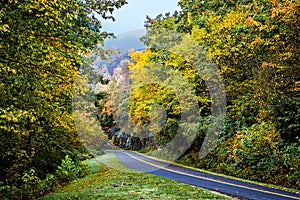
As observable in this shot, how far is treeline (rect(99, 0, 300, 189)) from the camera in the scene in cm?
1361

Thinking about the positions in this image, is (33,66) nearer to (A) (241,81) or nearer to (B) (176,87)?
(A) (241,81)

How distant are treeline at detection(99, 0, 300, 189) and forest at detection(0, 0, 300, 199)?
2.6 inches

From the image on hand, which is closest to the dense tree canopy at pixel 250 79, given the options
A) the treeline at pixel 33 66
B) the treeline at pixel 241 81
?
the treeline at pixel 241 81

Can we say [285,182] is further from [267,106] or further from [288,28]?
[288,28]

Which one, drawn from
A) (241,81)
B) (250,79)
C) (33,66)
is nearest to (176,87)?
(241,81)

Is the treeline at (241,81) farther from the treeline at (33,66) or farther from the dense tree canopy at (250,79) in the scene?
the treeline at (33,66)

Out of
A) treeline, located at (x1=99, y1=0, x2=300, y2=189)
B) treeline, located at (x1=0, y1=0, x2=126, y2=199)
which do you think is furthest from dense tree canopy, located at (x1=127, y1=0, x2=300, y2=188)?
treeline, located at (x1=0, y1=0, x2=126, y2=199)

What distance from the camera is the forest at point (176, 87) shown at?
649cm

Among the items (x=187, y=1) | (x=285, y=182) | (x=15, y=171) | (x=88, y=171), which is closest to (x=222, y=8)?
(x=187, y=1)

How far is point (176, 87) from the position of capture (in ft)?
74.3

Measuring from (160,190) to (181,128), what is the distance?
14705 millimetres

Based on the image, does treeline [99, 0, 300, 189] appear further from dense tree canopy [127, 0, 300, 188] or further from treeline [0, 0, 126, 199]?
treeline [0, 0, 126, 199]

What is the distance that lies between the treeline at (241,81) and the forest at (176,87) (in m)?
0.07

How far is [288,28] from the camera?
41.2ft
